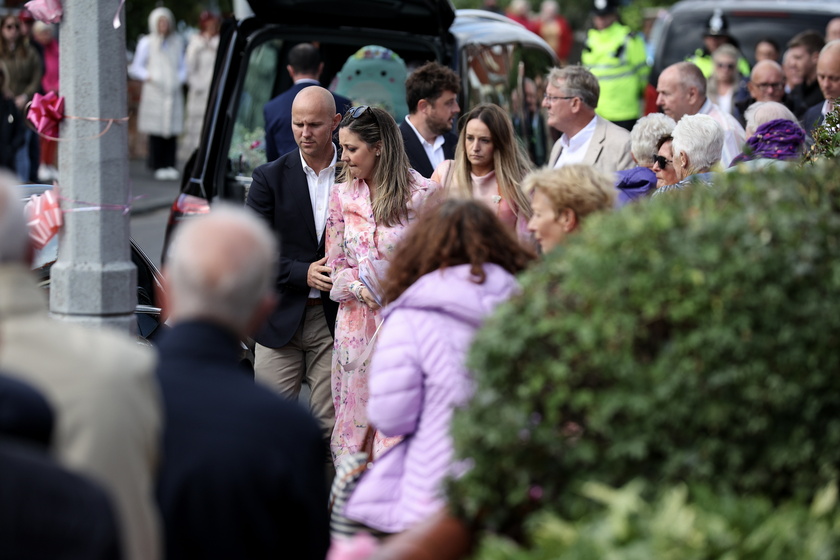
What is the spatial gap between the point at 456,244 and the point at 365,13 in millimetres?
4533

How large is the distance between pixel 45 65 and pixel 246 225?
14444 millimetres

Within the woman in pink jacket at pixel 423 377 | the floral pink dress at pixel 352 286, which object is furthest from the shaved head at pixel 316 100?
the woman in pink jacket at pixel 423 377

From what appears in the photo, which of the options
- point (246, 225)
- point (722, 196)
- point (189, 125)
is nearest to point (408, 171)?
point (722, 196)

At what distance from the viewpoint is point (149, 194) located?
16.6m

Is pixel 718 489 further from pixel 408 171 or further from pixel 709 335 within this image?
pixel 408 171

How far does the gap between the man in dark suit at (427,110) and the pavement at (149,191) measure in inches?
304

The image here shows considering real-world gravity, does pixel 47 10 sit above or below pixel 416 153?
above

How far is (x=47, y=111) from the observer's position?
166 inches

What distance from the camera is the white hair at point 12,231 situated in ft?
8.79

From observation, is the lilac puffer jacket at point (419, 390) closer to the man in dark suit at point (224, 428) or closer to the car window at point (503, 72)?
the man in dark suit at point (224, 428)

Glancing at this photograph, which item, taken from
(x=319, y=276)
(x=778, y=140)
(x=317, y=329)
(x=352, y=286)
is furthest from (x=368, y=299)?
(x=778, y=140)

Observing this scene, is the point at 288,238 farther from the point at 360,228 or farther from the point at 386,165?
the point at 386,165

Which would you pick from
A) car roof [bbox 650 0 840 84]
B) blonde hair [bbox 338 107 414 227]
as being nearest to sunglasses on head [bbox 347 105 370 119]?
blonde hair [bbox 338 107 414 227]

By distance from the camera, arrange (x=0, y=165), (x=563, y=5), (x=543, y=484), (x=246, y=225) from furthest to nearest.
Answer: (x=563, y=5) < (x=0, y=165) < (x=543, y=484) < (x=246, y=225)
